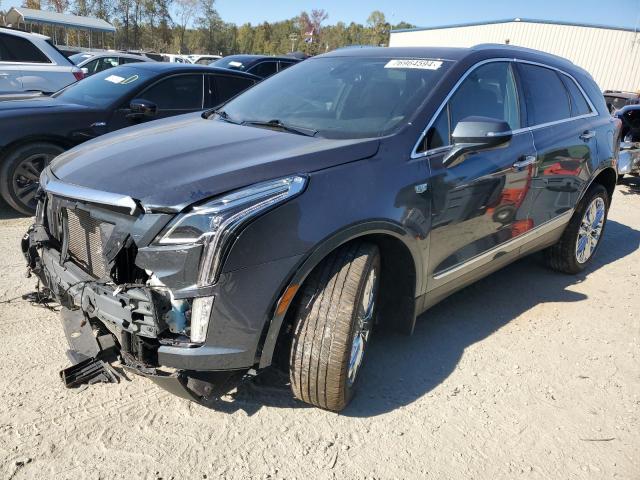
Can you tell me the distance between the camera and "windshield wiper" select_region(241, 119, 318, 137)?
118 inches

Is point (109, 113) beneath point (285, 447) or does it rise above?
above

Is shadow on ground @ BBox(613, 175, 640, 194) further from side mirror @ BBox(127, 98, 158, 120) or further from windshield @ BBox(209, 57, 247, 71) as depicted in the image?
side mirror @ BBox(127, 98, 158, 120)

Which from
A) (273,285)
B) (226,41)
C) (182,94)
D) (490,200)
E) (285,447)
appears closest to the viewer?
(273,285)

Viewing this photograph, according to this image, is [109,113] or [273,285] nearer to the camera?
[273,285]

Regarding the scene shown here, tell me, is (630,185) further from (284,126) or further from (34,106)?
(34,106)

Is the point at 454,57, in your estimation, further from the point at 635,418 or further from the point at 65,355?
the point at 65,355

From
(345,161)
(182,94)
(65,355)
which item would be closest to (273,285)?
(345,161)

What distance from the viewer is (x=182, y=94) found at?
6473mm

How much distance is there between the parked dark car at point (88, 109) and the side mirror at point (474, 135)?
3.62m

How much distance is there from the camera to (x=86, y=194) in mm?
2424

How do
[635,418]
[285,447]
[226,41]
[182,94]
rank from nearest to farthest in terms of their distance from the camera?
1. [285,447]
2. [635,418]
3. [182,94]
4. [226,41]

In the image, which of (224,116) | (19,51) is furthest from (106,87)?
(19,51)

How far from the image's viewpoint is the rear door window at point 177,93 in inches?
245

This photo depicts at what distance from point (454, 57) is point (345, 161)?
4.29 feet
